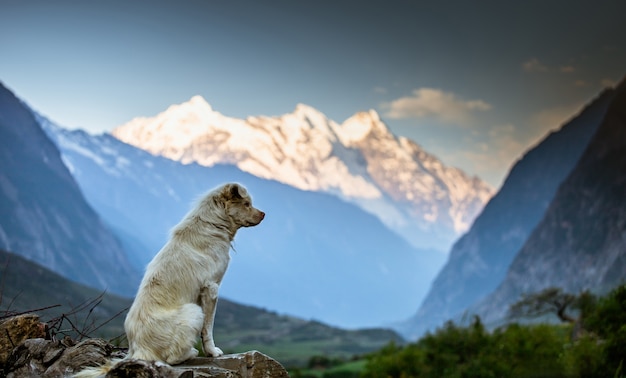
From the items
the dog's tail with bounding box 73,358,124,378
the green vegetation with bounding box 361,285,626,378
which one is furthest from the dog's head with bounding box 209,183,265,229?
the green vegetation with bounding box 361,285,626,378

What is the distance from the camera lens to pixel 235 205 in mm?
10484

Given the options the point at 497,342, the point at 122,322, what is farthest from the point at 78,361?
the point at 122,322

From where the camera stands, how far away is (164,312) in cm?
960

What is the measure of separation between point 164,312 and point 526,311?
98.9 m

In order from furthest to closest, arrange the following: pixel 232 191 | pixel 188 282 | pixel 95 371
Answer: pixel 232 191
pixel 188 282
pixel 95 371

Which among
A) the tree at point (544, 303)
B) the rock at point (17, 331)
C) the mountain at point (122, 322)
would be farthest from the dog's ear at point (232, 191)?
the tree at point (544, 303)

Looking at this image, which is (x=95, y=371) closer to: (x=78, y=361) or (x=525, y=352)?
(x=78, y=361)

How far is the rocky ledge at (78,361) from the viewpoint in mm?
8773

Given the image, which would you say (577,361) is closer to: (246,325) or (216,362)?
(216,362)

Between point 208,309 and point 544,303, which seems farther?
point 544,303

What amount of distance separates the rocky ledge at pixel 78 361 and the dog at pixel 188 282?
0.43 metres

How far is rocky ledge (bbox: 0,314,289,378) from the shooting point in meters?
8.77

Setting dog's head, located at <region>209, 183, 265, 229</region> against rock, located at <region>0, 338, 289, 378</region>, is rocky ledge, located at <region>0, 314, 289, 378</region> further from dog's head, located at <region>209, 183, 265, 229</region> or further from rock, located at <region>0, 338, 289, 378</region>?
dog's head, located at <region>209, 183, 265, 229</region>

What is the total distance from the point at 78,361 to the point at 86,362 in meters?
0.12
